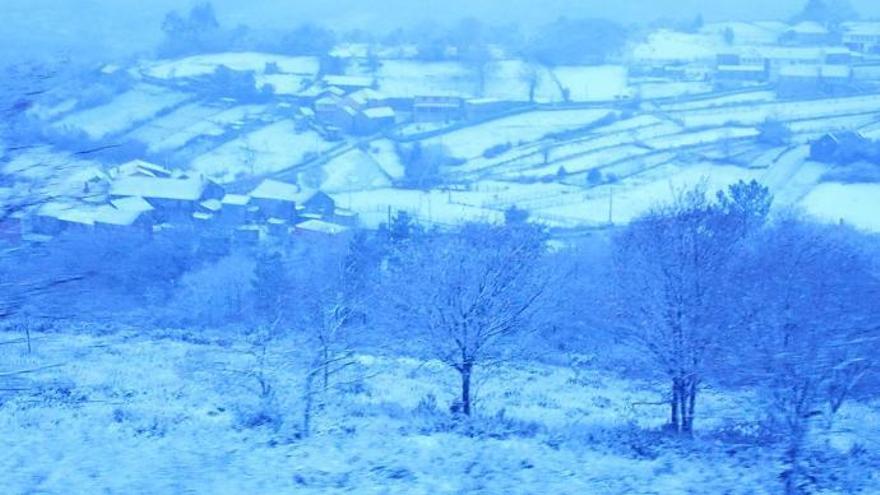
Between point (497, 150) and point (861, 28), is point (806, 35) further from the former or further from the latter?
point (497, 150)

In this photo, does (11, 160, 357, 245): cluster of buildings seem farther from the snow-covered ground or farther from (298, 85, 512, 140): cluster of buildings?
the snow-covered ground

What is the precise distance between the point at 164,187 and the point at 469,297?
421 inches

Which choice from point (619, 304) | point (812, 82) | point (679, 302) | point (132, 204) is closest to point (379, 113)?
point (132, 204)

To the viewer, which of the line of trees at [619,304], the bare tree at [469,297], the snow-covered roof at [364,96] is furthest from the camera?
the snow-covered roof at [364,96]

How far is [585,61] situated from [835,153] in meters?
11.4

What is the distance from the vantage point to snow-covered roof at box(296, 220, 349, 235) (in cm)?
1509

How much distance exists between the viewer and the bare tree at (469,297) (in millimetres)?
7516

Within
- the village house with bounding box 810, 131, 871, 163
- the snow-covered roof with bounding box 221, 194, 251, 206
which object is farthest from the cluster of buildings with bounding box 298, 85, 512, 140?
the village house with bounding box 810, 131, 871, 163

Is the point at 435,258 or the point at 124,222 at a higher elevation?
the point at 124,222

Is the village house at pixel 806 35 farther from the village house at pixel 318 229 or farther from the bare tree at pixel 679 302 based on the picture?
the bare tree at pixel 679 302

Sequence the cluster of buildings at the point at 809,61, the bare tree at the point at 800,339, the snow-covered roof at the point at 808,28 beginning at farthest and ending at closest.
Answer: the snow-covered roof at the point at 808,28, the cluster of buildings at the point at 809,61, the bare tree at the point at 800,339

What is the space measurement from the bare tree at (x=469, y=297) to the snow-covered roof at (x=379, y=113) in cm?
1240

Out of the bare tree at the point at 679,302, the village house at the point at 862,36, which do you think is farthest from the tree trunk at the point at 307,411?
the village house at the point at 862,36

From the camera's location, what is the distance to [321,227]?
15305mm
